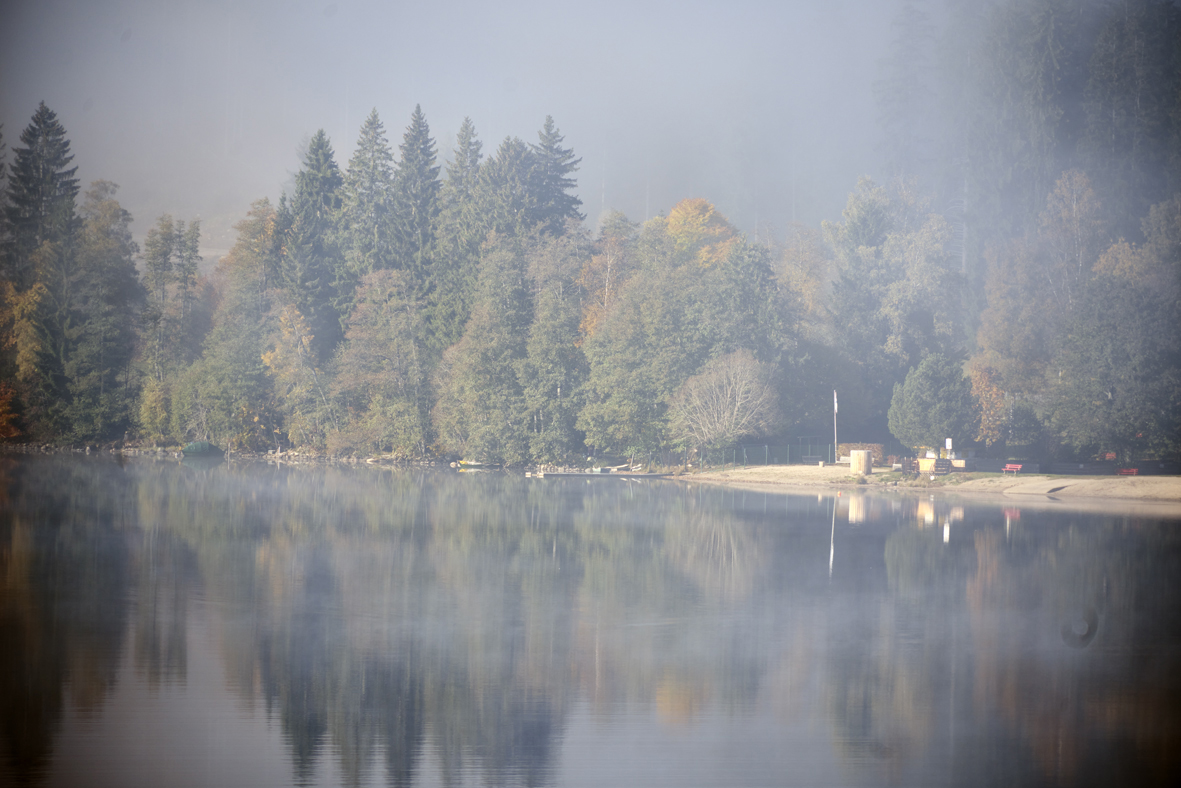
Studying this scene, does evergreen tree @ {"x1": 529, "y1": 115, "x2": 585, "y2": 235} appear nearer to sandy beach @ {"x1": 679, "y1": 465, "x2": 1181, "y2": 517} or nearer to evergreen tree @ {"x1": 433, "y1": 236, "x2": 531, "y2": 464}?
evergreen tree @ {"x1": 433, "y1": 236, "x2": 531, "y2": 464}

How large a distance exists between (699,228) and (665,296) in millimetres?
25171

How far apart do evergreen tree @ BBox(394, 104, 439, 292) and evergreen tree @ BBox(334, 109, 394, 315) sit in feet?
3.51

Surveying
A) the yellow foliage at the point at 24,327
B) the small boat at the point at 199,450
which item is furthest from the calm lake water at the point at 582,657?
the yellow foliage at the point at 24,327

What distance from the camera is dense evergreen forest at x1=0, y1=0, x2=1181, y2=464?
53188mm

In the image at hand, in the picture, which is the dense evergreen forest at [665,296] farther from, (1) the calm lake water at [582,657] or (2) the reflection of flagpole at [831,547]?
(1) the calm lake water at [582,657]

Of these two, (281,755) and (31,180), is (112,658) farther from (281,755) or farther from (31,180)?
(31,180)

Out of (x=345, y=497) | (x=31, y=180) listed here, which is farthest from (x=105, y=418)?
(x=345, y=497)

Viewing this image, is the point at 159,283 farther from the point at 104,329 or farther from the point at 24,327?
the point at 24,327

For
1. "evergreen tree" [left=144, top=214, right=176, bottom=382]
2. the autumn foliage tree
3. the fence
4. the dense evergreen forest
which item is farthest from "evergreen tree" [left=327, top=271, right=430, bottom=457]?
the fence

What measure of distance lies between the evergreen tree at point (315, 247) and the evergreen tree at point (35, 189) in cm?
1671

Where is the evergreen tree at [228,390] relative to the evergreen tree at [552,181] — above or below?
below

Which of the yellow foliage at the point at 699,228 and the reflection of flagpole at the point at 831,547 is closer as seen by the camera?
the reflection of flagpole at the point at 831,547

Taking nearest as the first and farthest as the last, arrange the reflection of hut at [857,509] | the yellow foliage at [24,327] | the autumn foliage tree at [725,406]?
1. the reflection of hut at [857,509]
2. the autumn foliage tree at [725,406]
3. the yellow foliage at [24,327]

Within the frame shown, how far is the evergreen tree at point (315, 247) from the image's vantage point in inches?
2776
